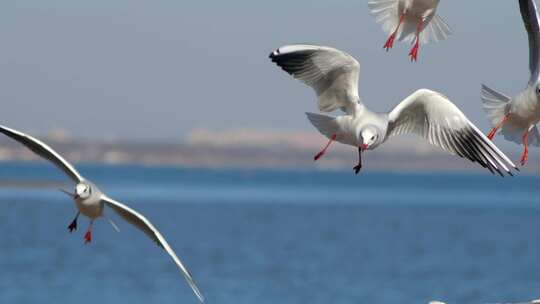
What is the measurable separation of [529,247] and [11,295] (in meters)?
28.3

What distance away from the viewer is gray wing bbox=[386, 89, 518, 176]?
1034 centimetres

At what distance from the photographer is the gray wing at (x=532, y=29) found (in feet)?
34.8

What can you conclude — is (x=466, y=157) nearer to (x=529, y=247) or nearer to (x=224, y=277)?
(x=224, y=277)

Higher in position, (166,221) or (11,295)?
(166,221)

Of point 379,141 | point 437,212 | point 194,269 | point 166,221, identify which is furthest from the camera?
point 437,212

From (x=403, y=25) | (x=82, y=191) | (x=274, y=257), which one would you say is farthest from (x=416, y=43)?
(x=274, y=257)

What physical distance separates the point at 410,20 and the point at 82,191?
3.31 m

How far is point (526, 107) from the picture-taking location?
34.4 feet

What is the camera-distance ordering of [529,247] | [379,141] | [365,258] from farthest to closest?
[529,247] < [365,258] < [379,141]

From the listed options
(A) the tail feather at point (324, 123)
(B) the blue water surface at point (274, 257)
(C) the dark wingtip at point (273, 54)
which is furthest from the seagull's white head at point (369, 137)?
(B) the blue water surface at point (274, 257)

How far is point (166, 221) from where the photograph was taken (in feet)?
198

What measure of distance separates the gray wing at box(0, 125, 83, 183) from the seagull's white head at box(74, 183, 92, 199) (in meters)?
0.07

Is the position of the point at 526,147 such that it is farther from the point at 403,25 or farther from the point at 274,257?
the point at 274,257

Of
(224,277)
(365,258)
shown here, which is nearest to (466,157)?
(224,277)
